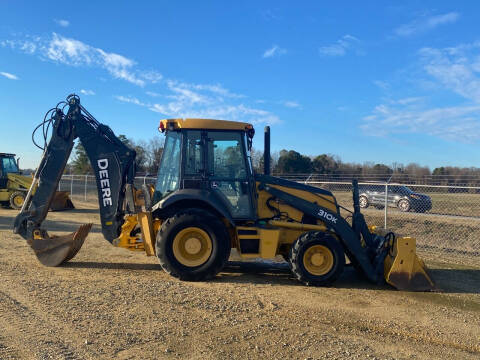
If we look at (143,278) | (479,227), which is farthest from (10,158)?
(479,227)

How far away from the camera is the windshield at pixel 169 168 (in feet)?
20.1

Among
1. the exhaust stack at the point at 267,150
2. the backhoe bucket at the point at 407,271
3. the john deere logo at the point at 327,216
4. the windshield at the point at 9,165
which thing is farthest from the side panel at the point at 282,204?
the windshield at the point at 9,165

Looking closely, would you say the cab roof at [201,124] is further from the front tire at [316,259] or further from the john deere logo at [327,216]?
the front tire at [316,259]

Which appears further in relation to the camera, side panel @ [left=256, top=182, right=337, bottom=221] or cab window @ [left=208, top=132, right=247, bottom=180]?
side panel @ [left=256, top=182, right=337, bottom=221]

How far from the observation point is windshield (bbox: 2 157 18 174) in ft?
55.2

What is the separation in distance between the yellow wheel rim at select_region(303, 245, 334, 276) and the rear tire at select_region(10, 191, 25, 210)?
14483mm

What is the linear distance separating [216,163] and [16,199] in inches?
539

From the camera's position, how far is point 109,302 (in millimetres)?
4770

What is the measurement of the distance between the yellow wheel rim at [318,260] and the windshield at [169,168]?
2370mm

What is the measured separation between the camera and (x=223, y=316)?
448 cm

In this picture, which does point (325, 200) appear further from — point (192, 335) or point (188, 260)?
point (192, 335)

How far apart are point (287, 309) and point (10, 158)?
16999 millimetres

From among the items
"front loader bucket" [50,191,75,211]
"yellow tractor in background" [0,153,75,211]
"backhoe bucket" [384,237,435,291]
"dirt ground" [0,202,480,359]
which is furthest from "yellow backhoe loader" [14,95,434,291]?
"yellow tractor in background" [0,153,75,211]

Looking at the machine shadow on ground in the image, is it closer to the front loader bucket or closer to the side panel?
the side panel
